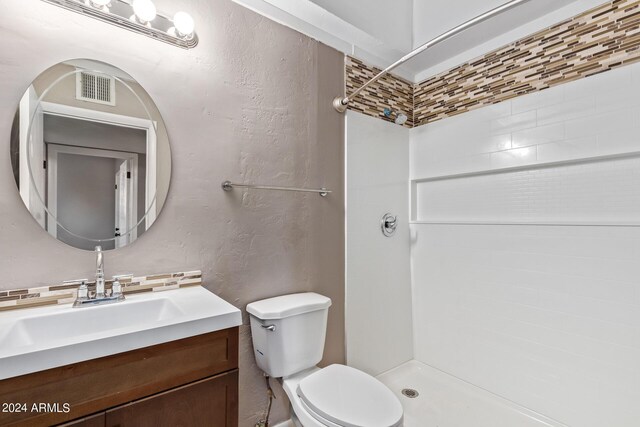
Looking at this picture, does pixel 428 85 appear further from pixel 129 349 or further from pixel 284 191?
pixel 129 349

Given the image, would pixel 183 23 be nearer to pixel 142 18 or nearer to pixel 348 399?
pixel 142 18

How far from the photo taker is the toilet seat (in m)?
1.13

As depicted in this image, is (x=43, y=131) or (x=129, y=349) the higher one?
(x=43, y=131)

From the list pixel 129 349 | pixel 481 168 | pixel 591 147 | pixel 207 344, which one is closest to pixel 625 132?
pixel 591 147

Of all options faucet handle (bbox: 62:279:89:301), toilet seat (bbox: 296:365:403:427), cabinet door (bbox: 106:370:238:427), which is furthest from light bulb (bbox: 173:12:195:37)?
toilet seat (bbox: 296:365:403:427)

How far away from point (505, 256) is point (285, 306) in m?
1.41

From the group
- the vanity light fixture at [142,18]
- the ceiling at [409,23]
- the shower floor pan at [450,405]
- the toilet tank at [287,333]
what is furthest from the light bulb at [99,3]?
the shower floor pan at [450,405]

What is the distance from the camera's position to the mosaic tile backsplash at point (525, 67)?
1481 millimetres

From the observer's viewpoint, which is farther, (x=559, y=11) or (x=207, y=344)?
(x=559, y=11)

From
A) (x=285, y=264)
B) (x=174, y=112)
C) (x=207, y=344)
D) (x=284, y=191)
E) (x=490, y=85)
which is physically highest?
(x=490, y=85)

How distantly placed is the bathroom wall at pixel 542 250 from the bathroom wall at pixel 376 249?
0.54ft

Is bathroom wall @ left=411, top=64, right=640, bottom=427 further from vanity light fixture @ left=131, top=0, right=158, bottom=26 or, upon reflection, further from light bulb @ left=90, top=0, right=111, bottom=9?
light bulb @ left=90, top=0, right=111, bottom=9

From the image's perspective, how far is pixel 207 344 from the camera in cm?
97

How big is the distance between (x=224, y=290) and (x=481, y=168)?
5.73ft
